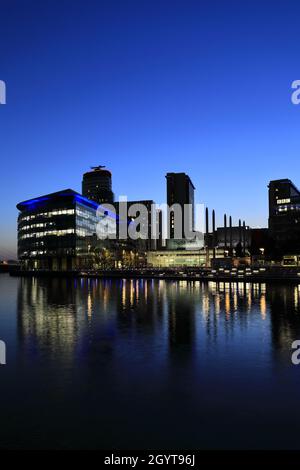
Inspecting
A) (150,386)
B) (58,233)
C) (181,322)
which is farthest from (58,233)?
(150,386)

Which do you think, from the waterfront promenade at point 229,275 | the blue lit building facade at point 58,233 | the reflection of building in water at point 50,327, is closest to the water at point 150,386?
the reflection of building in water at point 50,327

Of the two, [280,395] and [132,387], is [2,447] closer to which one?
[132,387]

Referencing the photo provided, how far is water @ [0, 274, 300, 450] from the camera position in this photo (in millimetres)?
12734

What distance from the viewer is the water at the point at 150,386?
12734 mm

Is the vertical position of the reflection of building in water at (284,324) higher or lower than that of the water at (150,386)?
lower

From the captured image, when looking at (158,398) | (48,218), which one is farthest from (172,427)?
(48,218)

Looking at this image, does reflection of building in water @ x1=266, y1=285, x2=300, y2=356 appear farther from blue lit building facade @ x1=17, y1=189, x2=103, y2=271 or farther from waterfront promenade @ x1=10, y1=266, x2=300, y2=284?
blue lit building facade @ x1=17, y1=189, x2=103, y2=271

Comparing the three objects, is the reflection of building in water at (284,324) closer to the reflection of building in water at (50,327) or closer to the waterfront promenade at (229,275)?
the reflection of building in water at (50,327)

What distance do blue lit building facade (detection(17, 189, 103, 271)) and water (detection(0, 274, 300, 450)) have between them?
14026 cm

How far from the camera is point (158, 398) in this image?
620 inches

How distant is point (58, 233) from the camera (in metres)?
173

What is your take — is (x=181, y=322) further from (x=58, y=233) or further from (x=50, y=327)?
(x=58, y=233)

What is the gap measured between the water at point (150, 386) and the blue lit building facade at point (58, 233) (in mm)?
140260
